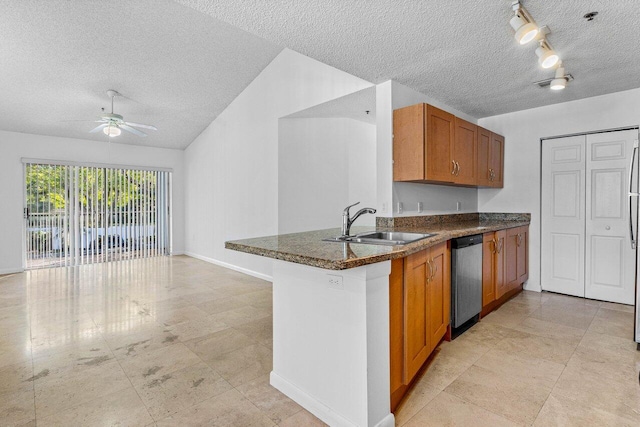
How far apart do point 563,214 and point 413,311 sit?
10.6 feet

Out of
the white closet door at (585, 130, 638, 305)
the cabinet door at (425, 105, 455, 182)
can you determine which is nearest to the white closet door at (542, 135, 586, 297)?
the white closet door at (585, 130, 638, 305)

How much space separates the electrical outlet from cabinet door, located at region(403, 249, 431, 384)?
0.44 m

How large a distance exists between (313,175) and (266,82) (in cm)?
156

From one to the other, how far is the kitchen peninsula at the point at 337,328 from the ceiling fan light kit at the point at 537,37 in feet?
4.40

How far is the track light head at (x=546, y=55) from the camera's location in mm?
2205

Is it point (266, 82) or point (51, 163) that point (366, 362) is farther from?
point (51, 163)

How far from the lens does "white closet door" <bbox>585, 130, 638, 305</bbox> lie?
143 inches

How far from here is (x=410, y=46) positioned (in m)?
2.46

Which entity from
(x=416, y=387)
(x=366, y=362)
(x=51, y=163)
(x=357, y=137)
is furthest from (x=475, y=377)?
(x=51, y=163)

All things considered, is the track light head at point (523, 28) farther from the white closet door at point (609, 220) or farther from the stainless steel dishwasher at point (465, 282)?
the white closet door at point (609, 220)

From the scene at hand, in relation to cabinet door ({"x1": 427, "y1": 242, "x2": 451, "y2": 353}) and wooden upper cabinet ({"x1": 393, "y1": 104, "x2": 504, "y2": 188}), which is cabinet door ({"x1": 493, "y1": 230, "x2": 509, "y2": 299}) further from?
cabinet door ({"x1": 427, "y1": 242, "x2": 451, "y2": 353})

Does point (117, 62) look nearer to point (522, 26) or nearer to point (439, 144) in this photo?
point (439, 144)

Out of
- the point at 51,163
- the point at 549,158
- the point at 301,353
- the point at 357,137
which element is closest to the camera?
the point at 301,353

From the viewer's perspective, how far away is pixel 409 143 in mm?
3027
